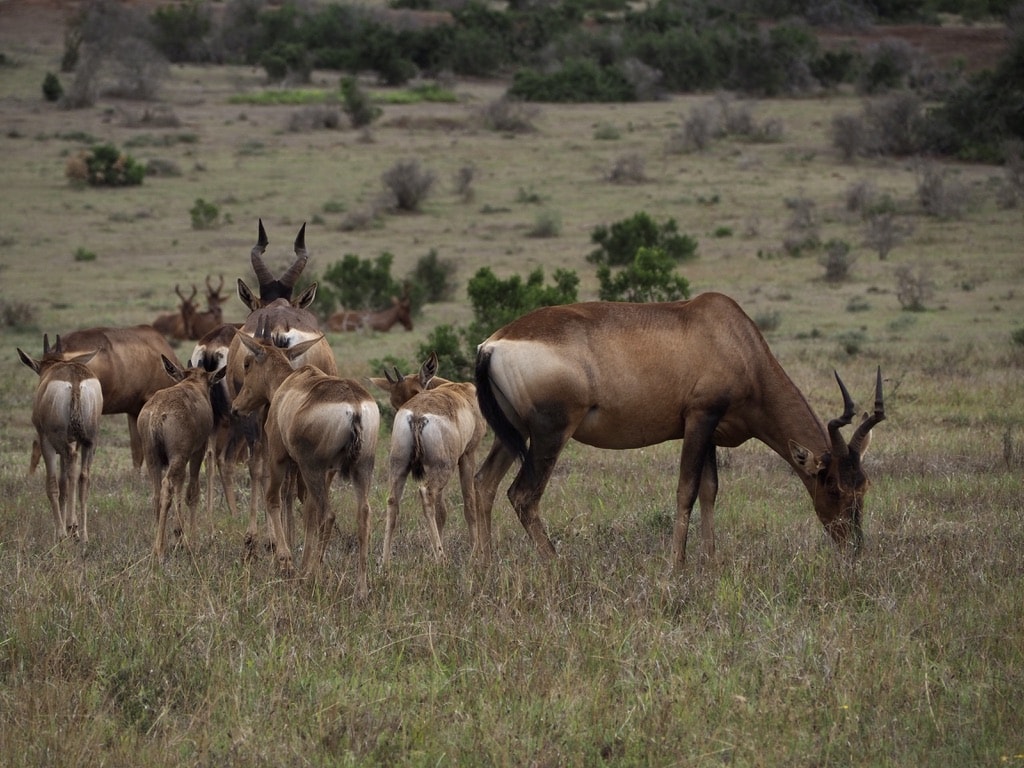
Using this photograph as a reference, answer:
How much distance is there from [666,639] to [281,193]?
28.3m

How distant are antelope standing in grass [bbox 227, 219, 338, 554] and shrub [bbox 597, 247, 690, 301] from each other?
9288 mm

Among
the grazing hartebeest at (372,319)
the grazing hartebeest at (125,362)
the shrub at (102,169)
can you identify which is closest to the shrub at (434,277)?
the grazing hartebeest at (372,319)

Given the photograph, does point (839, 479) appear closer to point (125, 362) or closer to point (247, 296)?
point (247, 296)

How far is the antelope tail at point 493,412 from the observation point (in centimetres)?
867

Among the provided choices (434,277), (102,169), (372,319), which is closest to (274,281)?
(372,319)

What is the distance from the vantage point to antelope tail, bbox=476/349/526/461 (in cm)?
867

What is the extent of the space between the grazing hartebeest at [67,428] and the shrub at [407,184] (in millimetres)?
22536

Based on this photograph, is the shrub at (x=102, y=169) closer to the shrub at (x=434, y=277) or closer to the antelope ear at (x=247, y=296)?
the shrub at (x=434, y=277)

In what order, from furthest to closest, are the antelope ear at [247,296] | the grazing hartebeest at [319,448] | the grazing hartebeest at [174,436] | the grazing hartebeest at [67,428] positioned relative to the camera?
the antelope ear at [247,296] → the grazing hartebeest at [67,428] → the grazing hartebeest at [174,436] → the grazing hartebeest at [319,448]

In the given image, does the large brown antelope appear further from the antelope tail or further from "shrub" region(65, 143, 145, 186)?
"shrub" region(65, 143, 145, 186)

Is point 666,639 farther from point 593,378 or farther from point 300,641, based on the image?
point 593,378

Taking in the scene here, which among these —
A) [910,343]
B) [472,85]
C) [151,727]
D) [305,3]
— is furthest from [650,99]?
[151,727]

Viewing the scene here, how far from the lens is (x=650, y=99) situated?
168ft

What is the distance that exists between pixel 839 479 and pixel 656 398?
1.19 metres
